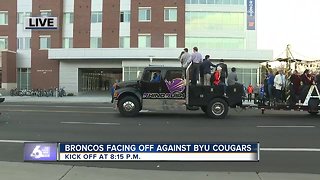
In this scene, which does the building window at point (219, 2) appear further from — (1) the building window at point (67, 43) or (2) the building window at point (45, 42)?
(2) the building window at point (45, 42)

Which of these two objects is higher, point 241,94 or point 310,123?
point 241,94

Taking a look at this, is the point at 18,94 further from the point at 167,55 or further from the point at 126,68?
the point at 167,55

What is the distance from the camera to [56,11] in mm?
49531

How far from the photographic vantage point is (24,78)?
51281mm

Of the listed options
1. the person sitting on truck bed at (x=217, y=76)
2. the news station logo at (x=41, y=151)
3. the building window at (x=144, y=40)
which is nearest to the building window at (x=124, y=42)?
the building window at (x=144, y=40)

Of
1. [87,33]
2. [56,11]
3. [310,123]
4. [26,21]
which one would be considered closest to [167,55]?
[87,33]

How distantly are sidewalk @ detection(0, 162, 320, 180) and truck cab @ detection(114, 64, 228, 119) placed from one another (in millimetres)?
9540

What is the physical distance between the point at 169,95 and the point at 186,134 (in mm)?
4848

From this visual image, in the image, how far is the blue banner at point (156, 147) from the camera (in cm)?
502

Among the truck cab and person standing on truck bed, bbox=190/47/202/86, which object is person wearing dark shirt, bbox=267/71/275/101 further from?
person standing on truck bed, bbox=190/47/202/86

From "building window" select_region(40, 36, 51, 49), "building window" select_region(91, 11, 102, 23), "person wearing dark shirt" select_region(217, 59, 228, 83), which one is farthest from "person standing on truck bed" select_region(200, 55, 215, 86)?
"building window" select_region(40, 36, 51, 49)

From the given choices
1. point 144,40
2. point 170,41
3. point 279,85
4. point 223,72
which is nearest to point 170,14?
point 170,41

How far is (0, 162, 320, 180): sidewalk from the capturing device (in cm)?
648

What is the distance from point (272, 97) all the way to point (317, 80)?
6.35ft
